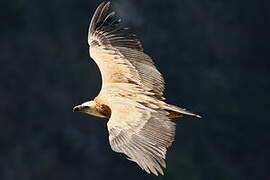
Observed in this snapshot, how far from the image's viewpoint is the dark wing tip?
91.9ft

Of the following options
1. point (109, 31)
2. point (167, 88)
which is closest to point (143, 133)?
point (109, 31)

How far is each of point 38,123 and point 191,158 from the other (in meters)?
6.33

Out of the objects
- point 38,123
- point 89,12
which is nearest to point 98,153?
point 38,123

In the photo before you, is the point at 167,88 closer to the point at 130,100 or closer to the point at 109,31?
the point at 109,31

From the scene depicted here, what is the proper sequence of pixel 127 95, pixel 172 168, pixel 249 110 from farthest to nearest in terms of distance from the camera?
pixel 249 110 < pixel 172 168 < pixel 127 95

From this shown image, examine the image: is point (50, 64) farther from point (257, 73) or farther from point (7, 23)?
point (257, 73)

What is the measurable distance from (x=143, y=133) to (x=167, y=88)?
75.5ft

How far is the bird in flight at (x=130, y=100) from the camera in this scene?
75.4 ft

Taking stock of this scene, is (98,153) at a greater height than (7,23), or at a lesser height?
lesser

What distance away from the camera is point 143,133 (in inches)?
922

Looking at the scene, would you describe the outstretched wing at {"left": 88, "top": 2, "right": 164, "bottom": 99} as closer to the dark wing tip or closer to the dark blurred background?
the dark wing tip

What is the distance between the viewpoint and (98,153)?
151 ft

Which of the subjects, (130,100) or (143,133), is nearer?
(143,133)

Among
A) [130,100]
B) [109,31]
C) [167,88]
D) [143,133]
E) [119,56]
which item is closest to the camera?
[143,133]
